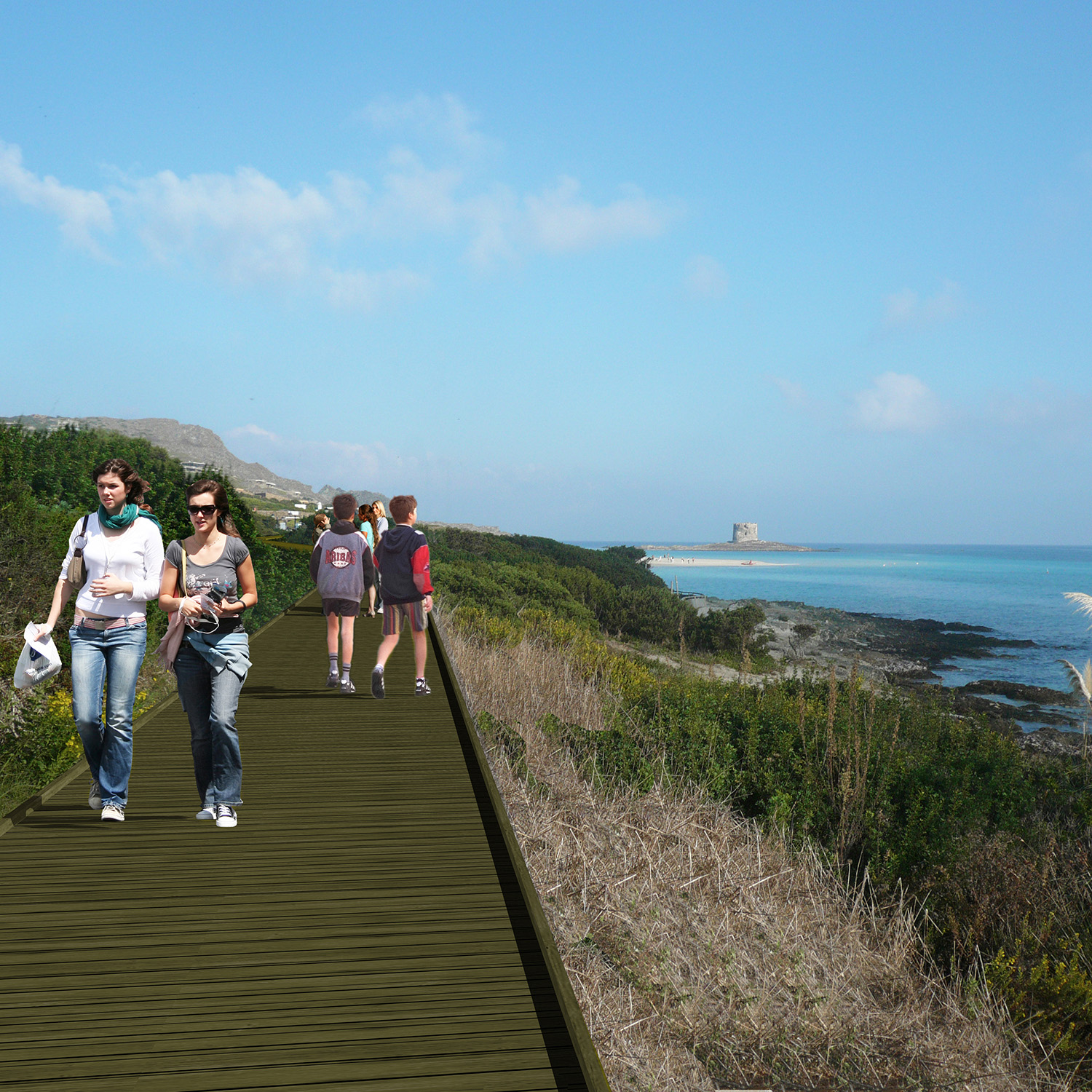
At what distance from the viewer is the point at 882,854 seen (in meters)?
7.61

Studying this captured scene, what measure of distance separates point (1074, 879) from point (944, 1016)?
8.43 feet

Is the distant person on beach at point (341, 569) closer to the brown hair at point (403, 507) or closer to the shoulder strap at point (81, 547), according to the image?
the brown hair at point (403, 507)

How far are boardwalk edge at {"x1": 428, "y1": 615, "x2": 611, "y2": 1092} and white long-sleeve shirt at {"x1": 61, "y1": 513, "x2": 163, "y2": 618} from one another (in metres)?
2.26

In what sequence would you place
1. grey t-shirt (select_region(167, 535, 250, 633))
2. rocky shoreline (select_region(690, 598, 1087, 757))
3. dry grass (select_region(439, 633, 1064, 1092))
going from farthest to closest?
rocky shoreline (select_region(690, 598, 1087, 757)), grey t-shirt (select_region(167, 535, 250, 633)), dry grass (select_region(439, 633, 1064, 1092))

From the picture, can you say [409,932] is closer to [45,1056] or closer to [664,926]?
[45,1056]

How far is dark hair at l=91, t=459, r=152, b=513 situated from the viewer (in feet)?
13.8

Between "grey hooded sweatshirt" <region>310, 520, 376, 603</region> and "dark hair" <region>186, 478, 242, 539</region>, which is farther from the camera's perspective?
"grey hooded sweatshirt" <region>310, 520, 376, 603</region>

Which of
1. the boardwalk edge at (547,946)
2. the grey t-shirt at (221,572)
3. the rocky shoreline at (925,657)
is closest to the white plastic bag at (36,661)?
the grey t-shirt at (221,572)

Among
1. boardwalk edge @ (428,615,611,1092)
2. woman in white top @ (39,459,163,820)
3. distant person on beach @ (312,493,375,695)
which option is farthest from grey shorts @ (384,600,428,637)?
woman in white top @ (39,459,163,820)

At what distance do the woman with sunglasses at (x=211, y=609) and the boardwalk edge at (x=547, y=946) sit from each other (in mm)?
1612

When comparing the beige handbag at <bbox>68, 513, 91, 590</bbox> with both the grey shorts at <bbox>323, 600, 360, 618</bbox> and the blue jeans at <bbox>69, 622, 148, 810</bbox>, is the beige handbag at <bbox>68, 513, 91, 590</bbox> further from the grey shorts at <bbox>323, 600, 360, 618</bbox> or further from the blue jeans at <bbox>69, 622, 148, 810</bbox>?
the grey shorts at <bbox>323, 600, 360, 618</bbox>

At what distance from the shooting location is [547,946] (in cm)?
344

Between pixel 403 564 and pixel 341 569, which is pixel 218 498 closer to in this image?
pixel 403 564

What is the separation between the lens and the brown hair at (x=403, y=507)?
285 inches
